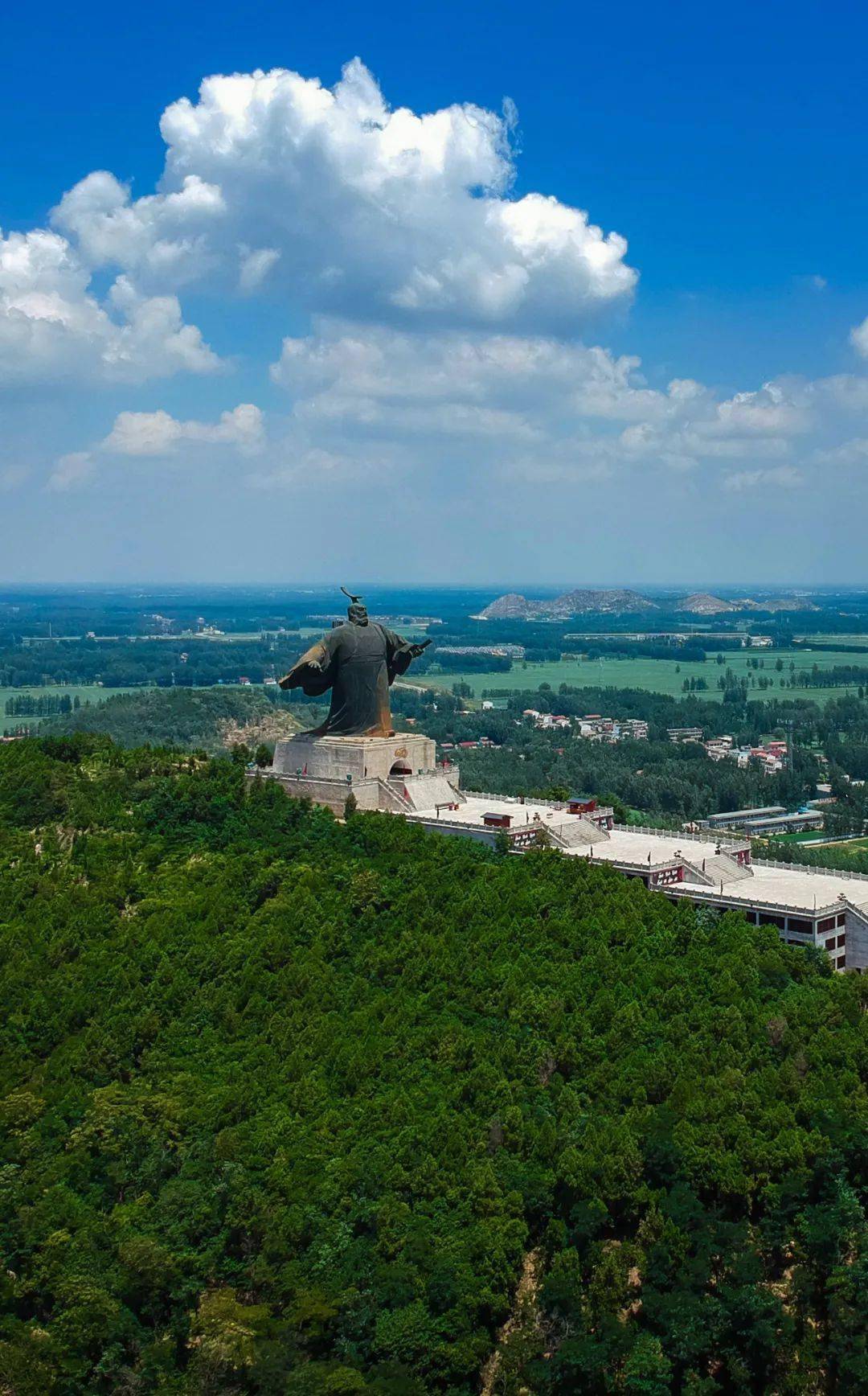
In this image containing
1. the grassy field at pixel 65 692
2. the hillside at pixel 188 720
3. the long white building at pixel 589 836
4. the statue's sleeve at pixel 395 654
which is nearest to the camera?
the long white building at pixel 589 836

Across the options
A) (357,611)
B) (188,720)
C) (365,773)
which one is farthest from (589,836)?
(188,720)

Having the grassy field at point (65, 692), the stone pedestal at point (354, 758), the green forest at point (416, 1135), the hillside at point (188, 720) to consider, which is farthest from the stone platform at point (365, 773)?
the grassy field at point (65, 692)

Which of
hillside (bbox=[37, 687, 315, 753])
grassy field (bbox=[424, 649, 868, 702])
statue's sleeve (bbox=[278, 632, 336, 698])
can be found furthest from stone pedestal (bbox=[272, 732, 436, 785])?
grassy field (bbox=[424, 649, 868, 702])

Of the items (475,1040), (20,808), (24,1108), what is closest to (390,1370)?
(475,1040)

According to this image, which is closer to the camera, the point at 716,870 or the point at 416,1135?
the point at 416,1135

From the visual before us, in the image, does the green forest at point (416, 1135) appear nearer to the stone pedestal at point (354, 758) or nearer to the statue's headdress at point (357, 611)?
the stone pedestal at point (354, 758)

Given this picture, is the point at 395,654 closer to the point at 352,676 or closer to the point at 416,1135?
the point at 352,676

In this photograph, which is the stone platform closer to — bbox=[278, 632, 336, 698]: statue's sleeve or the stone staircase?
bbox=[278, 632, 336, 698]: statue's sleeve

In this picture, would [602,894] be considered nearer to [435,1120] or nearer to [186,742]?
[435,1120]
